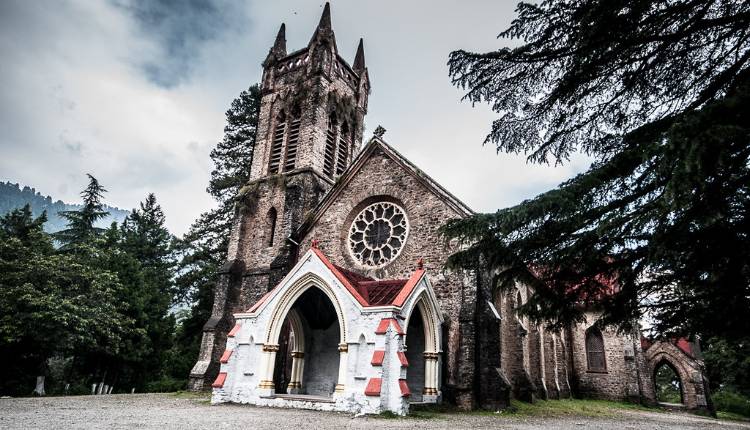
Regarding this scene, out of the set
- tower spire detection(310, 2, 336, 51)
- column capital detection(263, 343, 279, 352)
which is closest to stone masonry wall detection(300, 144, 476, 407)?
column capital detection(263, 343, 279, 352)

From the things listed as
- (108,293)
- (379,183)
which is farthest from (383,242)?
(108,293)

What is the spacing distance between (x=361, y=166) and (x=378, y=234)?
10.1ft

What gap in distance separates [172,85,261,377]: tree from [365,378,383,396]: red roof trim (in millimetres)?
19809

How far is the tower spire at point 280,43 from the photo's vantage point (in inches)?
1041

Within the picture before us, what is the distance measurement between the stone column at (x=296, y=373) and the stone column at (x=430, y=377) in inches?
172

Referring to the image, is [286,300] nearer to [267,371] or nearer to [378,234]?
[267,371]

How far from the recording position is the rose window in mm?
17188

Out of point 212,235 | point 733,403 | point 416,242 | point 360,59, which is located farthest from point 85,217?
point 733,403

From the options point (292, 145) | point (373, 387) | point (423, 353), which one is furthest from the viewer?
point (292, 145)

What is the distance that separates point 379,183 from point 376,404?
915cm

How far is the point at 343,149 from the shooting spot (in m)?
24.4

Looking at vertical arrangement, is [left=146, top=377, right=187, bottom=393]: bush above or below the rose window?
below

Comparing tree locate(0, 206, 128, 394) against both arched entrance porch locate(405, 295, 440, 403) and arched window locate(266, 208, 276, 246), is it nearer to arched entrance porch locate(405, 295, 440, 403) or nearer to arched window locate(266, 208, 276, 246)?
arched window locate(266, 208, 276, 246)

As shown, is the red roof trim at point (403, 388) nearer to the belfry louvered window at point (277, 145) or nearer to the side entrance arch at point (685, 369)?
the belfry louvered window at point (277, 145)
